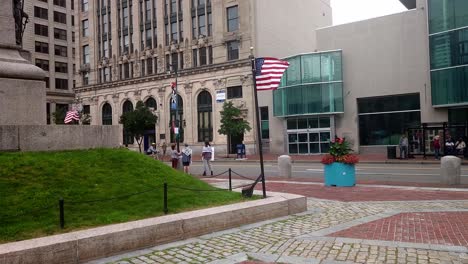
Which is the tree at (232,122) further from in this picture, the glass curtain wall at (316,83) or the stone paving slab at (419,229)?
the stone paving slab at (419,229)

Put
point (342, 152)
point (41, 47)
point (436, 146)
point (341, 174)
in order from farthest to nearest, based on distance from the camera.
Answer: point (41, 47) → point (436, 146) → point (341, 174) → point (342, 152)

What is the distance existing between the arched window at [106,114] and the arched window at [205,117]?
735 inches

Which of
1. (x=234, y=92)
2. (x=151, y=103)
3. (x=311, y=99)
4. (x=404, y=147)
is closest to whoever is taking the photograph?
(x=404, y=147)

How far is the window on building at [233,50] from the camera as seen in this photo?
5131 centimetres

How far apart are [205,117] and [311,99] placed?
53.1 ft

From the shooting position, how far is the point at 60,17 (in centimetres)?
8650

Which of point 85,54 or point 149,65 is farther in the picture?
point 85,54

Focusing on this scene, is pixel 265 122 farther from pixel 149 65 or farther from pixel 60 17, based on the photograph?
pixel 60 17

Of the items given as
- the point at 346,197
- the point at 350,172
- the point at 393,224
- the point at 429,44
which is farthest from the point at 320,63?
the point at 393,224

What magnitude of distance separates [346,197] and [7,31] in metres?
10.3

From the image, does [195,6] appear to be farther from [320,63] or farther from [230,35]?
[320,63]

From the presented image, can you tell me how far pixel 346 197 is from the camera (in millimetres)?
13477

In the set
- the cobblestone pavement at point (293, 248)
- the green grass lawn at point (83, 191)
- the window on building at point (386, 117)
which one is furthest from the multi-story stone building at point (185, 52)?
the cobblestone pavement at point (293, 248)

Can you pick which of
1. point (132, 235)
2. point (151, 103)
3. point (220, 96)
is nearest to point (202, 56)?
point (220, 96)
